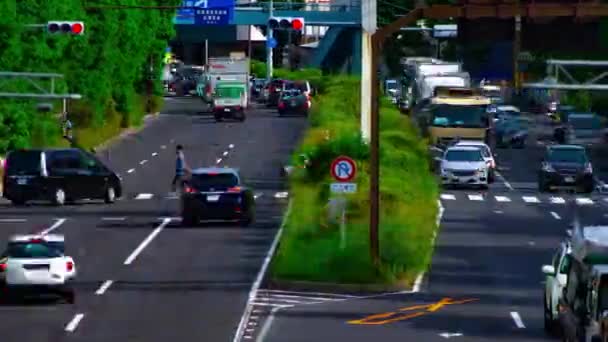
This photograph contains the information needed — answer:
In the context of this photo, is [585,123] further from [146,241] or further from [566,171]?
[146,241]

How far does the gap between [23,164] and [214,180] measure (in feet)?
30.1

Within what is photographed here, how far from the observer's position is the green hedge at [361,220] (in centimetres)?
3491

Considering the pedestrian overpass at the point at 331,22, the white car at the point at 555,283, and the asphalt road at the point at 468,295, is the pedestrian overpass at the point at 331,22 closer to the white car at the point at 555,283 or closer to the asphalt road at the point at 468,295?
the asphalt road at the point at 468,295

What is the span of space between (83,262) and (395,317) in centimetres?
1047

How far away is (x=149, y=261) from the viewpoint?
38.8m

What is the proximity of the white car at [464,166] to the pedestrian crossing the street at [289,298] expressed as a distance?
91.3ft

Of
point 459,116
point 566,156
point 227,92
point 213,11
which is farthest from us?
point 227,92

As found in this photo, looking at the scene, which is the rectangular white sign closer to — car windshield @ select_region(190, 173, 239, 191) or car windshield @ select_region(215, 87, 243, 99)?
car windshield @ select_region(190, 173, 239, 191)

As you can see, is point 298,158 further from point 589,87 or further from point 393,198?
point 393,198

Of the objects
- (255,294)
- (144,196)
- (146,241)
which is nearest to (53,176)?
(144,196)

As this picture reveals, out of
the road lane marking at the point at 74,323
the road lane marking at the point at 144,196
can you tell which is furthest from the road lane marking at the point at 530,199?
the road lane marking at the point at 74,323

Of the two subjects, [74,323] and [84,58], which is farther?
[84,58]

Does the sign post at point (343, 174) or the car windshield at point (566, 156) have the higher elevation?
the sign post at point (343, 174)

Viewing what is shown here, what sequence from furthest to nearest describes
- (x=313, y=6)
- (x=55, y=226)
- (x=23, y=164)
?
(x=313, y=6) < (x=23, y=164) < (x=55, y=226)
